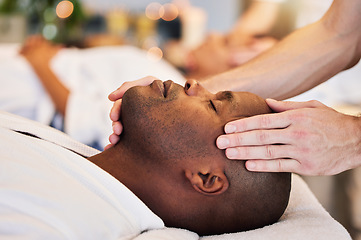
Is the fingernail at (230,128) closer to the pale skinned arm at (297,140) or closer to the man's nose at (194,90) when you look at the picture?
the pale skinned arm at (297,140)

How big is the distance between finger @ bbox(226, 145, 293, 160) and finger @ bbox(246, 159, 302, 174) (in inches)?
0.4

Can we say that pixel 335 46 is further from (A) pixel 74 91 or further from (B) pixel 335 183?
(A) pixel 74 91

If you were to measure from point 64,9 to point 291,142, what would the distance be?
2.95 m

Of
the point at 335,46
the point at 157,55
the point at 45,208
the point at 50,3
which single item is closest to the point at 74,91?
the point at 335,46

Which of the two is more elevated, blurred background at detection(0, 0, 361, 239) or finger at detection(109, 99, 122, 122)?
blurred background at detection(0, 0, 361, 239)

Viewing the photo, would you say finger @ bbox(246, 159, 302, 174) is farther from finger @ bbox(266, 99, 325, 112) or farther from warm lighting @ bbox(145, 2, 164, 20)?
warm lighting @ bbox(145, 2, 164, 20)

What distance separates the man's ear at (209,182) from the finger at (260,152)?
5 cm

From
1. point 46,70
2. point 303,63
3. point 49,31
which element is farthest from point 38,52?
point 303,63

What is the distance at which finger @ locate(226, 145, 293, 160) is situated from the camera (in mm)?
875

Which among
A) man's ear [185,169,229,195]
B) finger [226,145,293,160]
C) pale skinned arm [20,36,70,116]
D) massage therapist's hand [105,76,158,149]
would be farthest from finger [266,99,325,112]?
pale skinned arm [20,36,70,116]

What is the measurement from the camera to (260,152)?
89cm

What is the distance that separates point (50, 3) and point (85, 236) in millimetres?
3067

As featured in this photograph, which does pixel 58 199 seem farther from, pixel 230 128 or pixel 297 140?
pixel 297 140

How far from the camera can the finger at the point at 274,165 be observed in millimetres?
870
